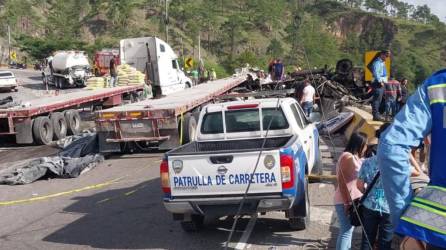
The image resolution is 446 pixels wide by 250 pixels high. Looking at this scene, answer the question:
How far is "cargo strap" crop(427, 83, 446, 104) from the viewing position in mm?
2344

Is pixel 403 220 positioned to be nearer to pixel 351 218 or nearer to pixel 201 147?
pixel 351 218

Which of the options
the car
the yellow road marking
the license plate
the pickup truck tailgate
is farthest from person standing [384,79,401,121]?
the car

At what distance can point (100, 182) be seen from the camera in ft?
38.0

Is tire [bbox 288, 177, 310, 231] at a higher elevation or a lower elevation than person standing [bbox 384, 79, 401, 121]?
lower

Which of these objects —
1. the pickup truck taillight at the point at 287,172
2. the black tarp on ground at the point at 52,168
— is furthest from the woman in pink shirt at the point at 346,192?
the black tarp on ground at the point at 52,168

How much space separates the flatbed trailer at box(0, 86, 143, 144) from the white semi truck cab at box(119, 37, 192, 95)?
3.88 metres

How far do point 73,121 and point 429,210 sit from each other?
18.4 m

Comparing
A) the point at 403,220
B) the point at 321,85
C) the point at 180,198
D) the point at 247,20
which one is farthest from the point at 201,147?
the point at 247,20

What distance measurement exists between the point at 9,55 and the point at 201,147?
255 feet

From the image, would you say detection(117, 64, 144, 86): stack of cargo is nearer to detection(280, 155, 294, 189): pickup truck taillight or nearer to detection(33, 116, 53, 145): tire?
detection(33, 116, 53, 145): tire

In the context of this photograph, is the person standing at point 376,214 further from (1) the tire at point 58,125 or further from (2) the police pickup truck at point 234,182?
(1) the tire at point 58,125

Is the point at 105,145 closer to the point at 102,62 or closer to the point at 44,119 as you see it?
the point at 44,119

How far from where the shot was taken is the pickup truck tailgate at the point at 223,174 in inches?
253

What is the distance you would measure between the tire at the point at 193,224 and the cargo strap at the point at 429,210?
16.5ft
